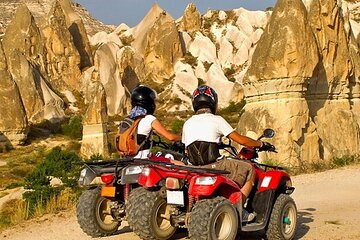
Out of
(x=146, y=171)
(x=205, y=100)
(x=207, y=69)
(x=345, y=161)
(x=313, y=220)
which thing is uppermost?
(x=207, y=69)

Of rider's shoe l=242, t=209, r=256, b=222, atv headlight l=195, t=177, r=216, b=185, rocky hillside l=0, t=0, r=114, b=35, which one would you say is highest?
rocky hillside l=0, t=0, r=114, b=35

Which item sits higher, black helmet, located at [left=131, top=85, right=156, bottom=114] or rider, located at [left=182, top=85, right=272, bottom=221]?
black helmet, located at [left=131, top=85, right=156, bottom=114]

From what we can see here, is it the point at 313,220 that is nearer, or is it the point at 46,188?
the point at 313,220

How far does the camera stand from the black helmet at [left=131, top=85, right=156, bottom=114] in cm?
630

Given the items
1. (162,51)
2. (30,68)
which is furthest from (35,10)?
(30,68)

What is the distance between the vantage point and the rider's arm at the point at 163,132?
5.95 m

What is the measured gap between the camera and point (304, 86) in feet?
52.6

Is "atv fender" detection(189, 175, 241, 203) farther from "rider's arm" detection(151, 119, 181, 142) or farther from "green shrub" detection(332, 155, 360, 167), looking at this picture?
"green shrub" detection(332, 155, 360, 167)

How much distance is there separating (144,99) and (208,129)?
113cm

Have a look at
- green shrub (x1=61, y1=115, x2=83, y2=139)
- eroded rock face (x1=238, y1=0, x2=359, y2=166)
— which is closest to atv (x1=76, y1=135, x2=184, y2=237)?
eroded rock face (x1=238, y1=0, x2=359, y2=166)

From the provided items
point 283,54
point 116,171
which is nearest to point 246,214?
point 116,171

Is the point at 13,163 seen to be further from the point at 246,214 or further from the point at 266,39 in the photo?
the point at 246,214

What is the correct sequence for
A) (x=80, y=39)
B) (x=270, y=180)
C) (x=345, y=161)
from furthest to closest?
(x=80, y=39) < (x=345, y=161) < (x=270, y=180)

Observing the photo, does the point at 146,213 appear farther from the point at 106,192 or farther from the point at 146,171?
the point at 106,192
